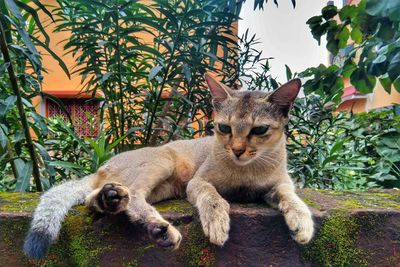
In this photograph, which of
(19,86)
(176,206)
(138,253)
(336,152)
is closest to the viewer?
(138,253)

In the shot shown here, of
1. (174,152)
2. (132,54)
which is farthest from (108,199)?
(132,54)

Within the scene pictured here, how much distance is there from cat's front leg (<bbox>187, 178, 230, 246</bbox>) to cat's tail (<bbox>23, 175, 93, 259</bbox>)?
502 millimetres

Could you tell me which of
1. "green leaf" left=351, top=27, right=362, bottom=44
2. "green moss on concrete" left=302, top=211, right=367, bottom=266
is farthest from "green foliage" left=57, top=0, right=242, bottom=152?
"green moss on concrete" left=302, top=211, right=367, bottom=266

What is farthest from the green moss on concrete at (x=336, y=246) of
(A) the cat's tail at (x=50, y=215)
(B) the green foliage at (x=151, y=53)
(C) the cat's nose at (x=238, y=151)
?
(B) the green foliage at (x=151, y=53)

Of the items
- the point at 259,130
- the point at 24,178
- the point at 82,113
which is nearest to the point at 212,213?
the point at 259,130

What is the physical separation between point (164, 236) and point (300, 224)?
1.61 ft

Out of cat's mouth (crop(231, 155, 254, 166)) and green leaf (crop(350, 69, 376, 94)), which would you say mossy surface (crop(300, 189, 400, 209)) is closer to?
cat's mouth (crop(231, 155, 254, 166))

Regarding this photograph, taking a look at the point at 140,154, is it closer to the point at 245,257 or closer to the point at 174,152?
the point at 174,152

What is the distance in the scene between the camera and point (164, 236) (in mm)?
1288

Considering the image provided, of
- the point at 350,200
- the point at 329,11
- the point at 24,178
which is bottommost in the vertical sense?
the point at 24,178

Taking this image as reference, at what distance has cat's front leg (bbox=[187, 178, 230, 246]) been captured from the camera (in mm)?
1298

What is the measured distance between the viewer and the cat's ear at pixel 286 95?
1.59 metres

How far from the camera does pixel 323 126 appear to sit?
3445 mm

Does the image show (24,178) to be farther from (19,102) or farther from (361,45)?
(361,45)
